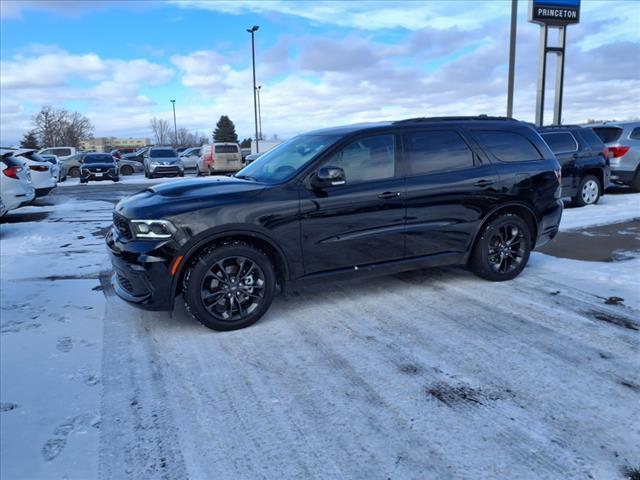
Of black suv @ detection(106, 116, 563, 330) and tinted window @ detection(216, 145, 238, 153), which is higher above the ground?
tinted window @ detection(216, 145, 238, 153)

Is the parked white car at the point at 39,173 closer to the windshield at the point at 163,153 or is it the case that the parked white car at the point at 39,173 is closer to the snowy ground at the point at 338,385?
the snowy ground at the point at 338,385

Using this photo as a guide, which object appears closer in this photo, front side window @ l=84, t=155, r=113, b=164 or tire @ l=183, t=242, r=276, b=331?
tire @ l=183, t=242, r=276, b=331

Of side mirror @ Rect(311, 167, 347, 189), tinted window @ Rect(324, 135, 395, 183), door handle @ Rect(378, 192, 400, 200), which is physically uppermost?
tinted window @ Rect(324, 135, 395, 183)

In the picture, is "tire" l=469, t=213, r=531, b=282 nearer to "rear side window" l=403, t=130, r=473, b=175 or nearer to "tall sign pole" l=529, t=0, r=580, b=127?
"rear side window" l=403, t=130, r=473, b=175

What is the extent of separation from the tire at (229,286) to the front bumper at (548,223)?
127 inches

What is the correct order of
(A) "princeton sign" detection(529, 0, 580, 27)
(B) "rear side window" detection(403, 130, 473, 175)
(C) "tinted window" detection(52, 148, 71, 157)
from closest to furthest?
(B) "rear side window" detection(403, 130, 473, 175), (A) "princeton sign" detection(529, 0, 580, 27), (C) "tinted window" detection(52, 148, 71, 157)

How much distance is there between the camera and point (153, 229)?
406 centimetres

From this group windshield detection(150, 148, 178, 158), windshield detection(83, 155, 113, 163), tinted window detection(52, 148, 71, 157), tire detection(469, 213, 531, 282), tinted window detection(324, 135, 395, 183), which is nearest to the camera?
tinted window detection(324, 135, 395, 183)

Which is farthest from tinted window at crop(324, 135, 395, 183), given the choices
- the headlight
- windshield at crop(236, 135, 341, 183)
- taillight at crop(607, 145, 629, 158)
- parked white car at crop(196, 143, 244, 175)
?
parked white car at crop(196, 143, 244, 175)

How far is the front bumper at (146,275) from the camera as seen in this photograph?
404cm

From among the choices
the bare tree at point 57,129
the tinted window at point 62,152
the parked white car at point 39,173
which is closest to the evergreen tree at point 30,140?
the bare tree at point 57,129

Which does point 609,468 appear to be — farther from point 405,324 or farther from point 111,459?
point 111,459

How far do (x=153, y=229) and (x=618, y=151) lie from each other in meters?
12.6

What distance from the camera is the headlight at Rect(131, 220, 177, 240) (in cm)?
404
